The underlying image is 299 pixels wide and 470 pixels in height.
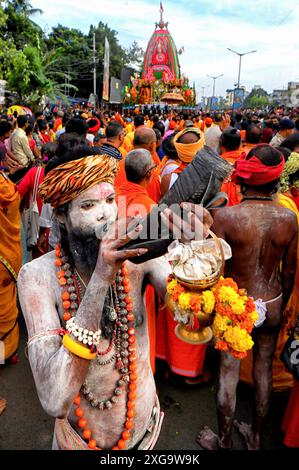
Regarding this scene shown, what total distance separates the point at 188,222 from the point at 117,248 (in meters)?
0.25

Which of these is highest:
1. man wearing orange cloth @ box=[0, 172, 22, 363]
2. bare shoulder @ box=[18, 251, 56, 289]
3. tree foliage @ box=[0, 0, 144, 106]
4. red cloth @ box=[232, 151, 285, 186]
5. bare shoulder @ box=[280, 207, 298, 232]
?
tree foliage @ box=[0, 0, 144, 106]

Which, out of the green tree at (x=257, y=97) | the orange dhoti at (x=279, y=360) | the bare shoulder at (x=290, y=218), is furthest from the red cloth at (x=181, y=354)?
the green tree at (x=257, y=97)

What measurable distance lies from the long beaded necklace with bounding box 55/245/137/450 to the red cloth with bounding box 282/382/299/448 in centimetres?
187

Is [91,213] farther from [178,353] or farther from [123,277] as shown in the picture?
[178,353]

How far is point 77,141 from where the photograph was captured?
5.20ft

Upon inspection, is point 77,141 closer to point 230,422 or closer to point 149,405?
point 149,405

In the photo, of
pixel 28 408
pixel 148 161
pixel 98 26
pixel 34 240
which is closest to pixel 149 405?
pixel 28 408

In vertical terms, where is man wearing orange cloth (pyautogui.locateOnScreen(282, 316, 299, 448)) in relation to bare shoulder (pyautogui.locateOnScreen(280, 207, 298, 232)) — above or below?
below

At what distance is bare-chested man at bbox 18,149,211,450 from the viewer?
45.2 inches

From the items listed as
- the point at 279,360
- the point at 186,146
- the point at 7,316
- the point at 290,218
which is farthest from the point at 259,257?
the point at 7,316

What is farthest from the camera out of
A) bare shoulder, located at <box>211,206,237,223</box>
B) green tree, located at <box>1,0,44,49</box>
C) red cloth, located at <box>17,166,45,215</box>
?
green tree, located at <box>1,0,44,49</box>

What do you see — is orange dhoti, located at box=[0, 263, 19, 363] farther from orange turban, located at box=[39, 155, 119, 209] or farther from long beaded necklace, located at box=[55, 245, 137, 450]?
orange turban, located at box=[39, 155, 119, 209]

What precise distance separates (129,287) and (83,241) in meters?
0.33

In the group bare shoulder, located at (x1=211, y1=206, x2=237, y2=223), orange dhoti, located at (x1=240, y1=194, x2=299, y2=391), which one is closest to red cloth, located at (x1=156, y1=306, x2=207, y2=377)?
orange dhoti, located at (x1=240, y1=194, x2=299, y2=391)
